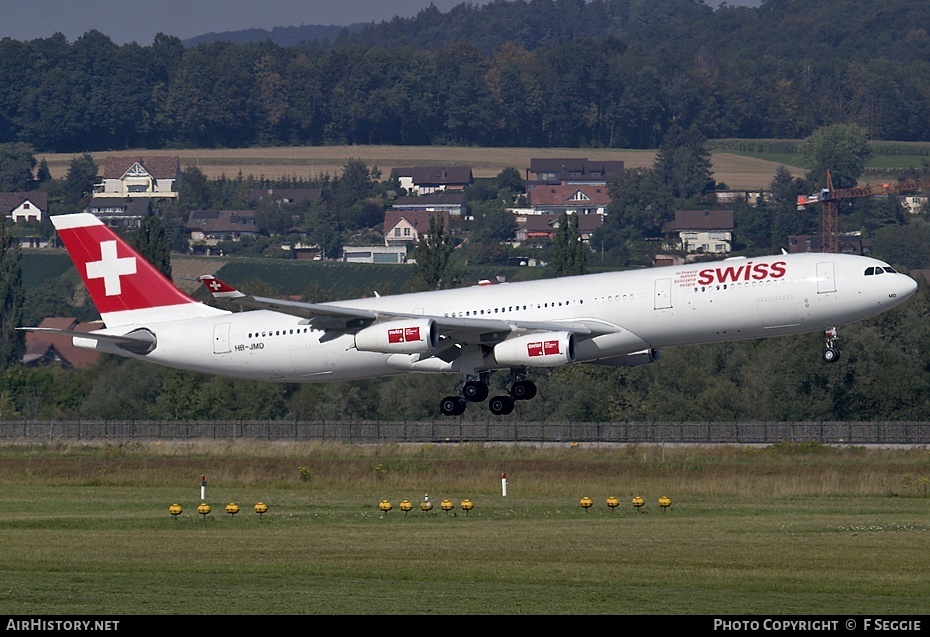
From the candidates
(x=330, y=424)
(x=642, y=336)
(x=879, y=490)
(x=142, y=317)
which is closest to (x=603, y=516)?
(x=642, y=336)

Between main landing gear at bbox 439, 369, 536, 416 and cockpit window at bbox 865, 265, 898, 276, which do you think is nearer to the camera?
cockpit window at bbox 865, 265, 898, 276

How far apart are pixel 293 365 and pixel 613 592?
96.9 ft

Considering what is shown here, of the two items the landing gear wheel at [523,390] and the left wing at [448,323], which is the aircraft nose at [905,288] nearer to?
the left wing at [448,323]

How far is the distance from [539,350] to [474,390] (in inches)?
175

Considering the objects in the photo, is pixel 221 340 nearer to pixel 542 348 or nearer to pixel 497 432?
pixel 542 348

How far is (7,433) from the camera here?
289 feet

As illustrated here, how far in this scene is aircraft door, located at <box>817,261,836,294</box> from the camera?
172 ft

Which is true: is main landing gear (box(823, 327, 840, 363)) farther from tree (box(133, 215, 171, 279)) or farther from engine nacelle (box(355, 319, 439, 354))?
tree (box(133, 215, 171, 279))

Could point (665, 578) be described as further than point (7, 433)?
No

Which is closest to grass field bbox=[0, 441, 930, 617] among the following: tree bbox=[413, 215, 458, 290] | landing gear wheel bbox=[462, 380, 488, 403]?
landing gear wheel bbox=[462, 380, 488, 403]

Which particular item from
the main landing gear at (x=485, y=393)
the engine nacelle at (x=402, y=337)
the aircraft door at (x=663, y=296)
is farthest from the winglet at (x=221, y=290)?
the aircraft door at (x=663, y=296)

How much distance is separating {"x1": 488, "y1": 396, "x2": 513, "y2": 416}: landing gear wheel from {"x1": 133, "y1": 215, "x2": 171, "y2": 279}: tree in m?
81.5

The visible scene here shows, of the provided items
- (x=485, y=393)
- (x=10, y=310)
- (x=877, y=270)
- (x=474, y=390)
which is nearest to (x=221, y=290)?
(x=474, y=390)

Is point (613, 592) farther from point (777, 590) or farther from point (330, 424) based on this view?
point (330, 424)
